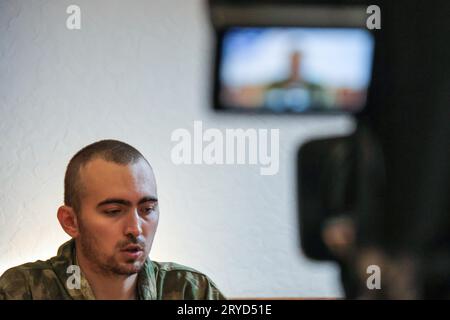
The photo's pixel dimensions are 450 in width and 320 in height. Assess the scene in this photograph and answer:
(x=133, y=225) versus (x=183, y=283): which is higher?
(x=133, y=225)

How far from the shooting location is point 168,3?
2.19m

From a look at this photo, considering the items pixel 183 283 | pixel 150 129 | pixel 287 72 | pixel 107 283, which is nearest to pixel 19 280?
pixel 107 283

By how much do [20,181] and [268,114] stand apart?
760 mm

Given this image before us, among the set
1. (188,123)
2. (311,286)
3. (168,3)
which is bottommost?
(311,286)

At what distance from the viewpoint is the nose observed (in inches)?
80.8

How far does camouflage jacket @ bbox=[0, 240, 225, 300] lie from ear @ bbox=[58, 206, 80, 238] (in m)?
0.03

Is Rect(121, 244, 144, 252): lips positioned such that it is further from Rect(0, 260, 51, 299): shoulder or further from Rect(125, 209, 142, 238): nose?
Rect(0, 260, 51, 299): shoulder

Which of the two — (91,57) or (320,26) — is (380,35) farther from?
(91,57)

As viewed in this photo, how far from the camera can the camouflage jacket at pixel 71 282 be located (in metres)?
2.07

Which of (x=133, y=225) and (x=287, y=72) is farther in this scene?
Result: (x=287, y=72)

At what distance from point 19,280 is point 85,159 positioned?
394 mm

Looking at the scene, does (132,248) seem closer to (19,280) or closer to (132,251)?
(132,251)

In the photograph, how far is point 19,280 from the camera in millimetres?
2068

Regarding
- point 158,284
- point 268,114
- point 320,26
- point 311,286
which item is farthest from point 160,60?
point 311,286
